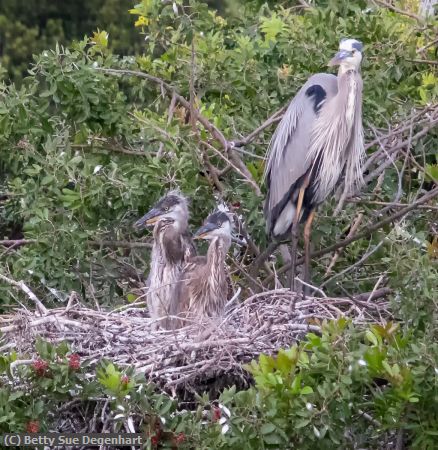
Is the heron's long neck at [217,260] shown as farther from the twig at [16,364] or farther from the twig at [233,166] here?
the twig at [16,364]

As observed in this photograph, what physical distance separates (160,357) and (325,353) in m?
0.89

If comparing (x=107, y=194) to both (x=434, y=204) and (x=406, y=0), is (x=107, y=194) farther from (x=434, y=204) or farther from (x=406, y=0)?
(x=406, y=0)

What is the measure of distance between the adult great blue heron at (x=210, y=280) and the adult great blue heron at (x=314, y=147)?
38 centimetres

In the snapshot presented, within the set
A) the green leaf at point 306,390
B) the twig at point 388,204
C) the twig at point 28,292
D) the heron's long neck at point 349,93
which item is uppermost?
the heron's long neck at point 349,93

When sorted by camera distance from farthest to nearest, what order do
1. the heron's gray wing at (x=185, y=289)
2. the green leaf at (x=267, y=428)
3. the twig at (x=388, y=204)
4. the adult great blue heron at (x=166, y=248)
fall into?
the heron's gray wing at (x=185, y=289), the adult great blue heron at (x=166, y=248), the twig at (x=388, y=204), the green leaf at (x=267, y=428)

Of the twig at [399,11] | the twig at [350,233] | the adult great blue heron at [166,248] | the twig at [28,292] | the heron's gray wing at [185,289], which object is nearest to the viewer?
the twig at [28,292]

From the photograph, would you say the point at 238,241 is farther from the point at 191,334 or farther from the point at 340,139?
the point at 340,139

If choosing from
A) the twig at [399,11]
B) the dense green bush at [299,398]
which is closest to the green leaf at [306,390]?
the dense green bush at [299,398]

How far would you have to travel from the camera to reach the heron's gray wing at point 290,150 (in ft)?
22.4

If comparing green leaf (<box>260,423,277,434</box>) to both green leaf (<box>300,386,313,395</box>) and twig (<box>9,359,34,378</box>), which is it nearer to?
green leaf (<box>300,386,313,395</box>)

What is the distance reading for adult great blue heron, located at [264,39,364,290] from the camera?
6.75m

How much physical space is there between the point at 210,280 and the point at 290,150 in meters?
1.19

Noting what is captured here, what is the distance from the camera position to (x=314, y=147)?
7.30 metres

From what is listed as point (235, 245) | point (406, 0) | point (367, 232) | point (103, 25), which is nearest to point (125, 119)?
point (235, 245)
